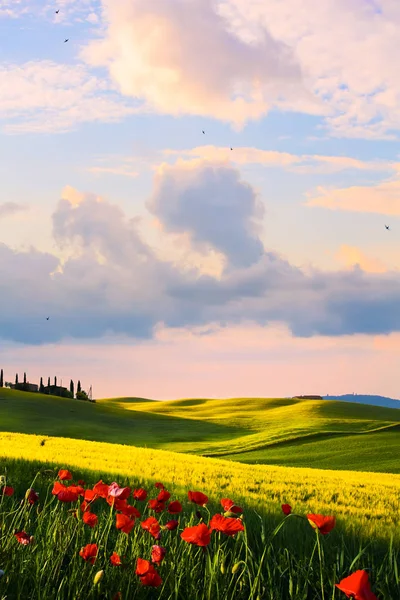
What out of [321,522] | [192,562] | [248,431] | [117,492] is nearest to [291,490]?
[192,562]

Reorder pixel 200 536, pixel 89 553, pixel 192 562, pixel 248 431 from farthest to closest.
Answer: pixel 248 431
pixel 192 562
pixel 89 553
pixel 200 536

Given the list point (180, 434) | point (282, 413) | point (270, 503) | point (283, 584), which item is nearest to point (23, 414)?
point (180, 434)

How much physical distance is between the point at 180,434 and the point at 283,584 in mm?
43715

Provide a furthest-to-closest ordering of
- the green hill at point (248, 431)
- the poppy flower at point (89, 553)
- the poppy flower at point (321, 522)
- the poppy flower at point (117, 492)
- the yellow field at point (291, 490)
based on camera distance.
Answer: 1. the green hill at point (248, 431)
2. the yellow field at point (291, 490)
3. the poppy flower at point (117, 492)
4. the poppy flower at point (89, 553)
5. the poppy flower at point (321, 522)

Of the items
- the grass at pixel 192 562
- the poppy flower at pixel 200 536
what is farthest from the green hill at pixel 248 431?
the poppy flower at pixel 200 536

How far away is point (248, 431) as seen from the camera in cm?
5400

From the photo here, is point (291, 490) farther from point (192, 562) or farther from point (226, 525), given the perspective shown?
point (226, 525)

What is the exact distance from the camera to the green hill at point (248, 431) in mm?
34219

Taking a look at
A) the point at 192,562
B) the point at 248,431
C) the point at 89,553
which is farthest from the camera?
the point at 248,431

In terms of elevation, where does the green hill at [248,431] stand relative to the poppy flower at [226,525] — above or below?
below

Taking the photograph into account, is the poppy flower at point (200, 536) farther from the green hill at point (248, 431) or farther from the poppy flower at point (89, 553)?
the green hill at point (248, 431)

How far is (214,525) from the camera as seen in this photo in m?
4.30

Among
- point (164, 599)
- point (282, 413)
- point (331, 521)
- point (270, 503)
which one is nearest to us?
point (331, 521)

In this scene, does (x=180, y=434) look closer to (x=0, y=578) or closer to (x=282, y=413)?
(x=282, y=413)
